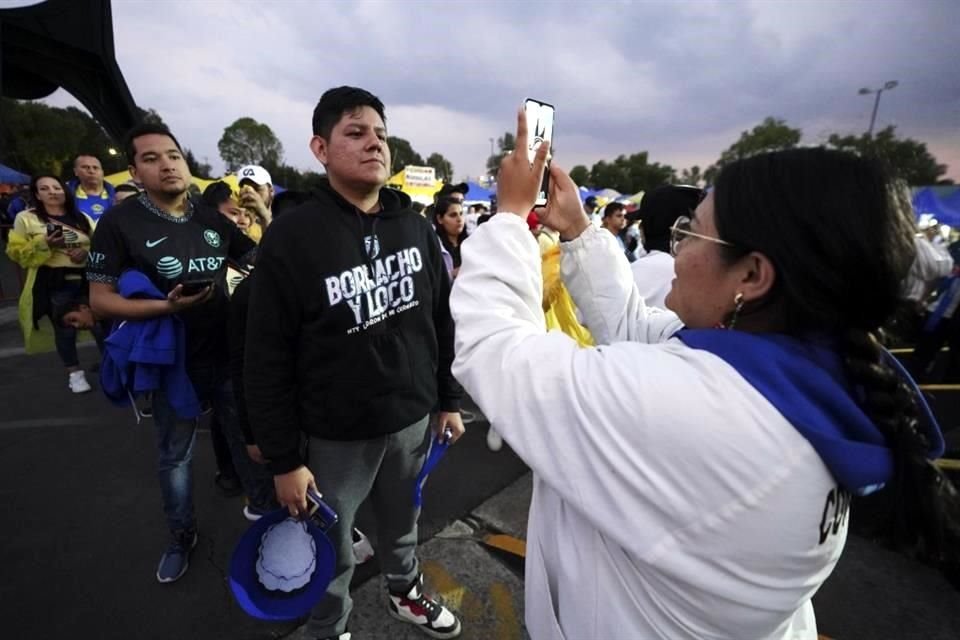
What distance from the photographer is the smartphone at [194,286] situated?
207 cm

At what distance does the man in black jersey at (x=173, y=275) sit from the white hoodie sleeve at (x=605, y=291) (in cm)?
177

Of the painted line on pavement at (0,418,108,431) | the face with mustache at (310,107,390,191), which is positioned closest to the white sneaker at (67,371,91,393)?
the painted line on pavement at (0,418,108,431)

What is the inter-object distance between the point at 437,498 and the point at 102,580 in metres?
1.83

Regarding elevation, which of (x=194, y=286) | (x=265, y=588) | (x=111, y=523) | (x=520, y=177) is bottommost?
(x=111, y=523)

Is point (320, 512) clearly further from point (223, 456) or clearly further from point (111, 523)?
point (111, 523)

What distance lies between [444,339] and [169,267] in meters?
1.37

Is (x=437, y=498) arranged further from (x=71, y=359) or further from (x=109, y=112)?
(x=109, y=112)

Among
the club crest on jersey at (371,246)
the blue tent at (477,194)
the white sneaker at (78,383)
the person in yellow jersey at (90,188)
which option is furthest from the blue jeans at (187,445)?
the blue tent at (477,194)

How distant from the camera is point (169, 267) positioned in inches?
85.0

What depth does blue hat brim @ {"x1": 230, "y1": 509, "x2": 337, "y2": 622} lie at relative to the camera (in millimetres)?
1616

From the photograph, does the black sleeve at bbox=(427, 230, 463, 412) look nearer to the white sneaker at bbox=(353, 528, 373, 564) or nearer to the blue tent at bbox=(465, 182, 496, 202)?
the white sneaker at bbox=(353, 528, 373, 564)

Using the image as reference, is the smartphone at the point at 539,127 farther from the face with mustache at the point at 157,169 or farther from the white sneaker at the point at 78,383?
the white sneaker at the point at 78,383

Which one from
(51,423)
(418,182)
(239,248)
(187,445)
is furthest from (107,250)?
(418,182)

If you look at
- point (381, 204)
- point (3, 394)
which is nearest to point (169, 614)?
point (381, 204)
